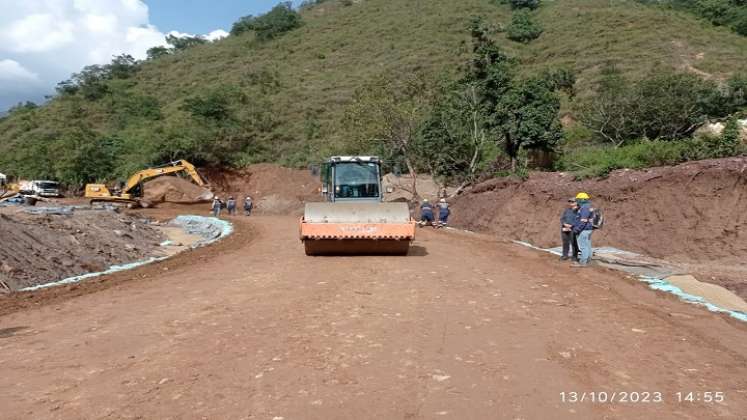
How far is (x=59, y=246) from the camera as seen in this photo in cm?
1285

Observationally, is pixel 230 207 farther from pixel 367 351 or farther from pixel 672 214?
pixel 367 351

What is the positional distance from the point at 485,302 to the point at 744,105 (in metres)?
26.3

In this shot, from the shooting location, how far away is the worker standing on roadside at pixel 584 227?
12469mm

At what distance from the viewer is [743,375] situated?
543 centimetres

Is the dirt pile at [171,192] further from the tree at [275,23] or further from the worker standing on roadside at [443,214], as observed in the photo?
Answer: the tree at [275,23]

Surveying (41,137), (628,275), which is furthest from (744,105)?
(41,137)

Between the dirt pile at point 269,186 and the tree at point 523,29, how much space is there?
130 ft

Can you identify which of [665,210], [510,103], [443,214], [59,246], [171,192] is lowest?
[59,246]

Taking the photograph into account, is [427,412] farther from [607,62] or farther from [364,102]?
[607,62]

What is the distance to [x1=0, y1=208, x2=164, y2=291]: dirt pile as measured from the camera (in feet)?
35.5

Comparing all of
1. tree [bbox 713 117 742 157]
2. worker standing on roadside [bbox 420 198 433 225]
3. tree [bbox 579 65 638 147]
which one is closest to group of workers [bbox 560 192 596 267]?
tree [bbox 713 117 742 157]

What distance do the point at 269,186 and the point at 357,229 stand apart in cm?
2996

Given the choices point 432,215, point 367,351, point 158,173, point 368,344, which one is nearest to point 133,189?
point 158,173

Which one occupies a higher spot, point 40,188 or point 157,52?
point 157,52
